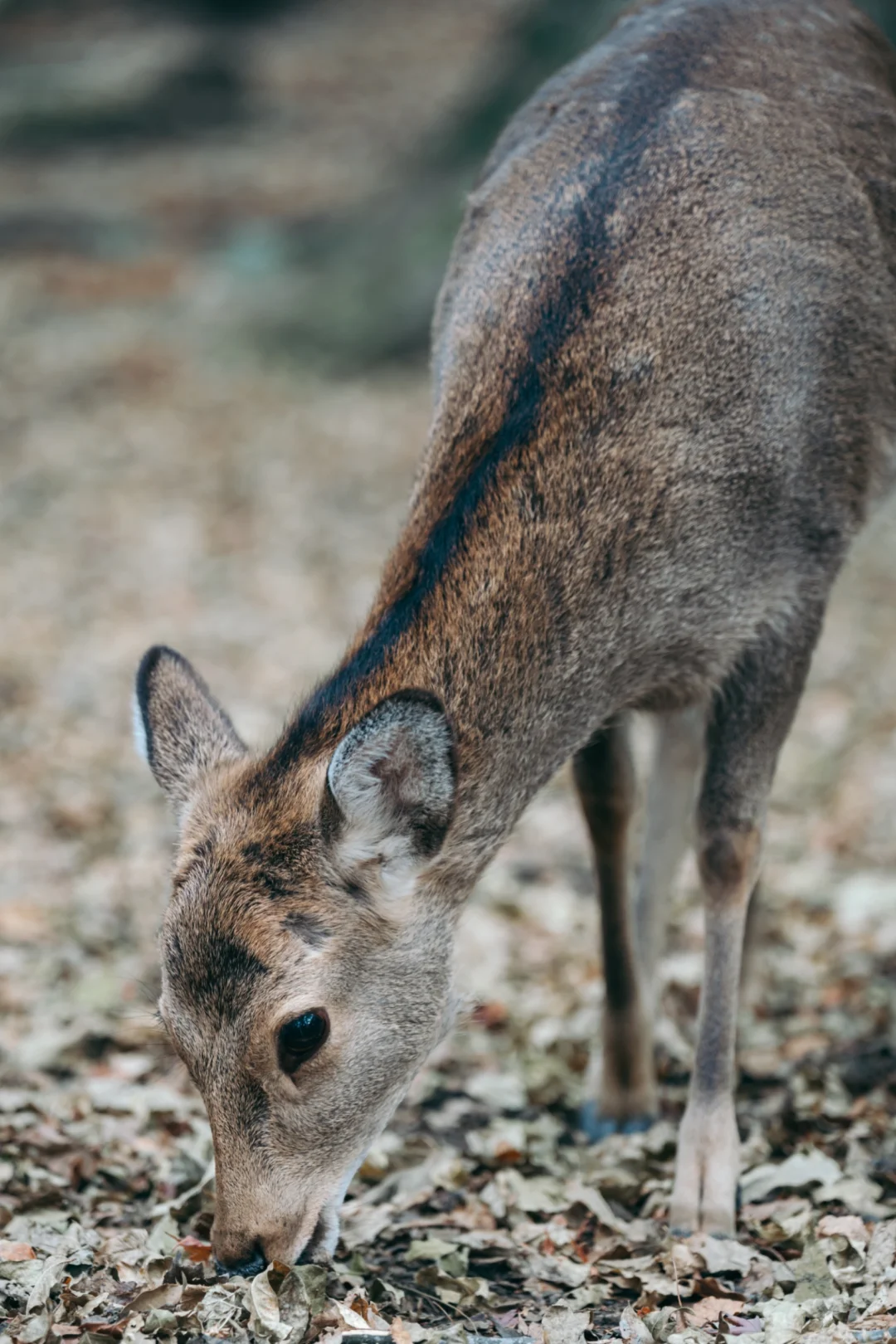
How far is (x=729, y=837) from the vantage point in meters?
5.21

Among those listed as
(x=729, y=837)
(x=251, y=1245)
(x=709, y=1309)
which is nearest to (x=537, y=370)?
(x=729, y=837)

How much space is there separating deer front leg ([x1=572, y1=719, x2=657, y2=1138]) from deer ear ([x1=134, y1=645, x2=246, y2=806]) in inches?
55.9

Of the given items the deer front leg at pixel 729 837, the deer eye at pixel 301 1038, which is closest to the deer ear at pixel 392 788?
the deer eye at pixel 301 1038

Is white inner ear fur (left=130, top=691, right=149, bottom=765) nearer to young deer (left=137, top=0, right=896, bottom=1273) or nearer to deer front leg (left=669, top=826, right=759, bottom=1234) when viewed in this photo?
young deer (left=137, top=0, right=896, bottom=1273)

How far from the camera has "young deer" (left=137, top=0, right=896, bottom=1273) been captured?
163 inches

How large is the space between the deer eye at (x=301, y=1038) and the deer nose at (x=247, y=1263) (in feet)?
1.48

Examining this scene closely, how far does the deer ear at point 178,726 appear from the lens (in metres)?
4.57

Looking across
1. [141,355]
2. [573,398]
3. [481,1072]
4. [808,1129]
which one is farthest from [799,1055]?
[141,355]

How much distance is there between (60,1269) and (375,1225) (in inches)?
38.0

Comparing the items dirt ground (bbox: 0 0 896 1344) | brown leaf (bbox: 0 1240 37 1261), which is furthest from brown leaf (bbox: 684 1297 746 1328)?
brown leaf (bbox: 0 1240 37 1261)

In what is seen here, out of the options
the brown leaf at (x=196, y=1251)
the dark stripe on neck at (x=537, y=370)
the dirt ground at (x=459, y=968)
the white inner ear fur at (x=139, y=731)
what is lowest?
the dirt ground at (x=459, y=968)

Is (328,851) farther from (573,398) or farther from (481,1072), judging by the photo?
(481,1072)

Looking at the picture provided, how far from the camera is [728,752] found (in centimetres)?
517

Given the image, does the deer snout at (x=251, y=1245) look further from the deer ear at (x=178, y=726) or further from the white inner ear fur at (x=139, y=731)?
the white inner ear fur at (x=139, y=731)
